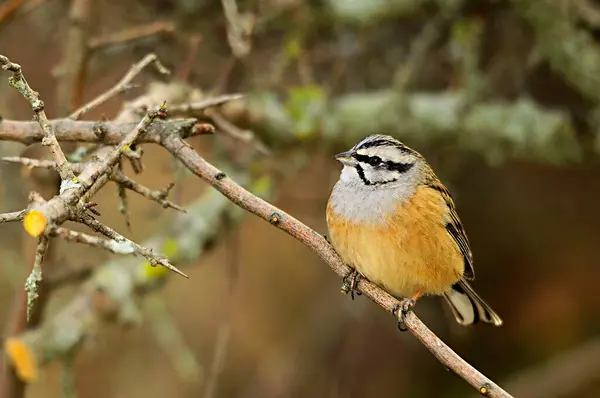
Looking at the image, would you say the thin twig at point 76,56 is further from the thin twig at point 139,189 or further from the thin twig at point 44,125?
the thin twig at point 44,125

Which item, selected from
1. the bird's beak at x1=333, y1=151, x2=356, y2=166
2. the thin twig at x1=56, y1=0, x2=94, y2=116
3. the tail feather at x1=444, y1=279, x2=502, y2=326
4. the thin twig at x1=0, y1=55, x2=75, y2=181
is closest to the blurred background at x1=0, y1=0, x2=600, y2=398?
the thin twig at x1=56, y1=0, x2=94, y2=116

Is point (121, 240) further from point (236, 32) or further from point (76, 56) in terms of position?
point (76, 56)

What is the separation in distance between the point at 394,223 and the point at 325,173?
7.83 feet

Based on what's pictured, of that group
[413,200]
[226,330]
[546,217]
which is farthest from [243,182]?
[546,217]

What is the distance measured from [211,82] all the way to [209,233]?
117 centimetres

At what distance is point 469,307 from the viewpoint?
3818 millimetres

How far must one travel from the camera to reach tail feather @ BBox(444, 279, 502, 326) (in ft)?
12.3

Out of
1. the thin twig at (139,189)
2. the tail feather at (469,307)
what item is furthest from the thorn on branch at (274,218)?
the tail feather at (469,307)

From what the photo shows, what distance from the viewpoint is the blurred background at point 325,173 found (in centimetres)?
432

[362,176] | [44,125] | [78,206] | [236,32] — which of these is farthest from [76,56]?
[78,206]

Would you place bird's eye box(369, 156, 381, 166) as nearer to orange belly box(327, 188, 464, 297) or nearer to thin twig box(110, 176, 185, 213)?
orange belly box(327, 188, 464, 297)

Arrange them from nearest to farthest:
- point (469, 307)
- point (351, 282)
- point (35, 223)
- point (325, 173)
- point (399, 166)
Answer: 1. point (35, 223)
2. point (351, 282)
3. point (399, 166)
4. point (469, 307)
5. point (325, 173)

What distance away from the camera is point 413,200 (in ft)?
11.0

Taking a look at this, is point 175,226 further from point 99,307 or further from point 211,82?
point 211,82
